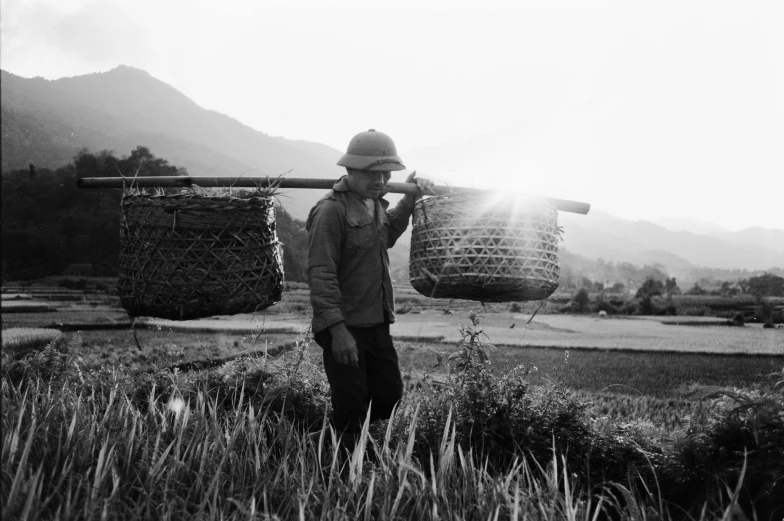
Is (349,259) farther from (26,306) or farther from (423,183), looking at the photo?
(26,306)

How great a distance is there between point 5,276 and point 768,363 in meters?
14.4

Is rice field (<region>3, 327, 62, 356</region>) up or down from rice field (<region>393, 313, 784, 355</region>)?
down

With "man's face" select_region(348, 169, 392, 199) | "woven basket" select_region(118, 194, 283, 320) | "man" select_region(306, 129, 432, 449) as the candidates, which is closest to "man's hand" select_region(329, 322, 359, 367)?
"man" select_region(306, 129, 432, 449)

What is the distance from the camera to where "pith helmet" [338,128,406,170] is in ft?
11.2

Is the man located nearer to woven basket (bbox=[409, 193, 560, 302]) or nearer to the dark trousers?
the dark trousers

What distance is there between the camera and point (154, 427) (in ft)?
11.4

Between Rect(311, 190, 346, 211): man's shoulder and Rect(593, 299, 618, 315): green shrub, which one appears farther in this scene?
Rect(593, 299, 618, 315): green shrub

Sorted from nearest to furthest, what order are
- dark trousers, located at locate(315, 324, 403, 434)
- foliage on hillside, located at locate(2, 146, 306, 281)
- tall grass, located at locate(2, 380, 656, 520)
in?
tall grass, located at locate(2, 380, 656, 520) → dark trousers, located at locate(315, 324, 403, 434) → foliage on hillside, located at locate(2, 146, 306, 281)

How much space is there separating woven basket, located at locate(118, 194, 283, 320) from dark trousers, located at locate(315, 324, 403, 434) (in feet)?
2.47

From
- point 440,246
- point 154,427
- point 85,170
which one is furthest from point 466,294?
point 85,170

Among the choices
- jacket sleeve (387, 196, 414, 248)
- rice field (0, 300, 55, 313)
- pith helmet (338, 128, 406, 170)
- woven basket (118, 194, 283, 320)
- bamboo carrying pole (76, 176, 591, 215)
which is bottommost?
rice field (0, 300, 55, 313)

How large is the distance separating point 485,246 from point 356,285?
3.01 feet

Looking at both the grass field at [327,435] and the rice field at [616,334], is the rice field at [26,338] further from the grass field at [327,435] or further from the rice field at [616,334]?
the rice field at [616,334]

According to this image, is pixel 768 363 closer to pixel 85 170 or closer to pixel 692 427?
pixel 692 427
